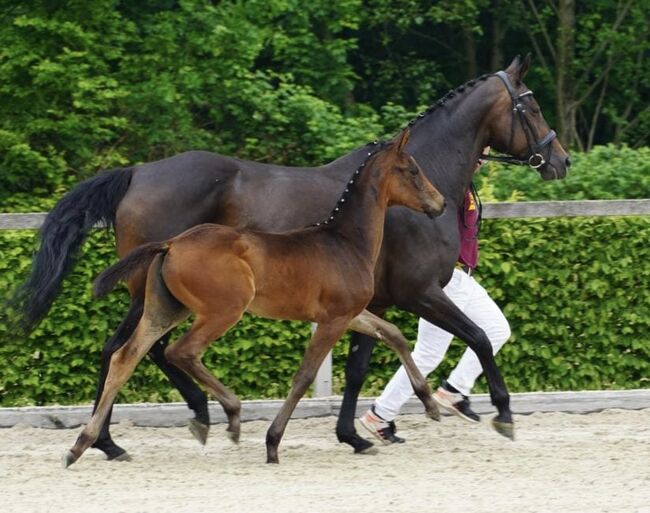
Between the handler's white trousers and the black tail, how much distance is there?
1.84 m

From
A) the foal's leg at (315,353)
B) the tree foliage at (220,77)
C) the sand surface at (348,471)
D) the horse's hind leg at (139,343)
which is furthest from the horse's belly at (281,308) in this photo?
the tree foliage at (220,77)

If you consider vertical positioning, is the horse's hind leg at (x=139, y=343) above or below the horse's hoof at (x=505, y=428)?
above

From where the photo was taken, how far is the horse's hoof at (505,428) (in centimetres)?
709

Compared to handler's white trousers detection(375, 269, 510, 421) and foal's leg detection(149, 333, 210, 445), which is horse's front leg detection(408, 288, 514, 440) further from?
foal's leg detection(149, 333, 210, 445)

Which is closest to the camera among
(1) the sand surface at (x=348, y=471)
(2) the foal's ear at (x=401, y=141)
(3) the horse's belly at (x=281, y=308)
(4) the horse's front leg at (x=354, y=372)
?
(1) the sand surface at (x=348, y=471)

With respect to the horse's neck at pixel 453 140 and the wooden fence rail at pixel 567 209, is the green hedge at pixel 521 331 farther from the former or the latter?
the horse's neck at pixel 453 140

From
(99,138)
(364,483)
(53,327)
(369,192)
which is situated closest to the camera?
(364,483)

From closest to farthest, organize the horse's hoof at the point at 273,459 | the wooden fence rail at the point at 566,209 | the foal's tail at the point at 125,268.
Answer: the foal's tail at the point at 125,268, the horse's hoof at the point at 273,459, the wooden fence rail at the point at 566,209

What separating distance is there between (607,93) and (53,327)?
383 inches

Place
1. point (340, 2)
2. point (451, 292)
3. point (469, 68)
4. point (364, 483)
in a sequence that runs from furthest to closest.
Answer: point (469, 68) → point (340, 2) → point (451, 292) → point (364, 483)

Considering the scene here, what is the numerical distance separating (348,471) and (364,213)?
1324 mm

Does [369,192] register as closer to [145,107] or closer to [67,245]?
[67,245]

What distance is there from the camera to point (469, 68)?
15.8 metres

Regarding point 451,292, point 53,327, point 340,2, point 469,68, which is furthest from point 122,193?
point 469,68
